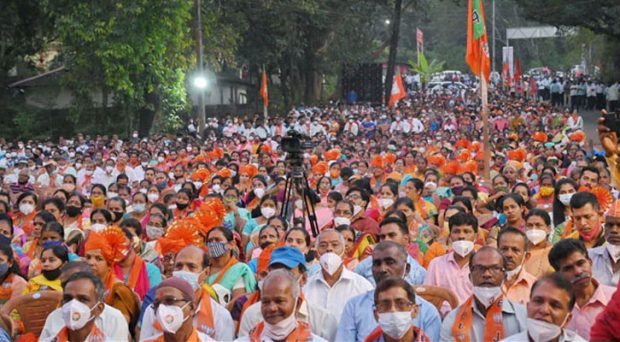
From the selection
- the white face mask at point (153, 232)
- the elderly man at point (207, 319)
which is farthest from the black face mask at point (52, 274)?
the white face mask at point (153, 232)

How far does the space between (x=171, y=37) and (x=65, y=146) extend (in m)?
5.97

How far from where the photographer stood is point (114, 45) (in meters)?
32.8

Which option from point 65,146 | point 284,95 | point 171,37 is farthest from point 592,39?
point 65,146

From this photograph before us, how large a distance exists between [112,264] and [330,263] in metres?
1.82

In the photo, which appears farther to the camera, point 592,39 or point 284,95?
point 592,39

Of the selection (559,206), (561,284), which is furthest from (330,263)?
(559,206)

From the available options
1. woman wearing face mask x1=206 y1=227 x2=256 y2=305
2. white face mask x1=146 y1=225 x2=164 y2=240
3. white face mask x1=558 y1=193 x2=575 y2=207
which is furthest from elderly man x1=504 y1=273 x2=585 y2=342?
white face mask x1=146 y1=225 x2=164 y2=240

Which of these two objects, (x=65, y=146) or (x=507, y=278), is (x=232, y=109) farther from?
(x=507, y=278)

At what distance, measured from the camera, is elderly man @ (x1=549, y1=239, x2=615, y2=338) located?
6.68m

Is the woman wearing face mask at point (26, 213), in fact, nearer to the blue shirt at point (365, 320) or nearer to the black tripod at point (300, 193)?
the black tripod at point (300, 193)

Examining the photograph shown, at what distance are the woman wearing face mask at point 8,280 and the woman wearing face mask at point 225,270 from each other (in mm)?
1382

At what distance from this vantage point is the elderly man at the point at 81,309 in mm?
6719

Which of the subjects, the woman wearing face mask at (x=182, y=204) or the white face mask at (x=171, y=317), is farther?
the woman wearing face mask at (x=182, y=204)

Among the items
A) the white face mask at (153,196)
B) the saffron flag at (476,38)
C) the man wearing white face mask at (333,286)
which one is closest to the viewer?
the man wearing white face mask at (333,286)
